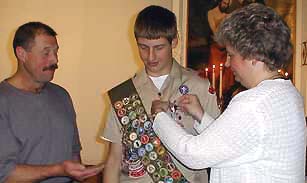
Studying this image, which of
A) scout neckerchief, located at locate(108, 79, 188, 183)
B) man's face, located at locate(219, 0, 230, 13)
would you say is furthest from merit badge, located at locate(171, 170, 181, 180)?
man's face, located at locate(219, 0, 230, 13)

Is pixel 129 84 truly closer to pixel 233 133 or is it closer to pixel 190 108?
pixel 190 108

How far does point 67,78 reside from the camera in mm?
3697

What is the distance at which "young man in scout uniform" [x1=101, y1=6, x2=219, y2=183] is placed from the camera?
167 cm

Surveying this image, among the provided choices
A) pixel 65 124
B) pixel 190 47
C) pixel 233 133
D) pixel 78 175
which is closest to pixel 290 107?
pixel 233 133

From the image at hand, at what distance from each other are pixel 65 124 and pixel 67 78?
167cm

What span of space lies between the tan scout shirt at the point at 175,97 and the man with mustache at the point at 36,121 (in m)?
0.17

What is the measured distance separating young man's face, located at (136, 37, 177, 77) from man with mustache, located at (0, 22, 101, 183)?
17.6 inches

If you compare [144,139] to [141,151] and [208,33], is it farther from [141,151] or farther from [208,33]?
[208,33]

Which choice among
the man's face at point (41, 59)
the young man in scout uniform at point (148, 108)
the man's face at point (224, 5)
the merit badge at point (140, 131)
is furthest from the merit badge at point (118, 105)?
the man's face at point (224, 5)

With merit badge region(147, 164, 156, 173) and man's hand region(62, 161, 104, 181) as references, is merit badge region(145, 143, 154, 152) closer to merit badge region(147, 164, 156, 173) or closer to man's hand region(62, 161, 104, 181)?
merit badge region(147, 164, 156, 173)

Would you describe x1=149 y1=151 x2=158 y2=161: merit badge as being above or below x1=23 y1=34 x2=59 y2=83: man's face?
below

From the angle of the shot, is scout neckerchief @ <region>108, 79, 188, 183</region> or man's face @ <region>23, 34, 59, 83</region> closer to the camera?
scout neckerchief @ <region>108, 79, 188, 183</region>

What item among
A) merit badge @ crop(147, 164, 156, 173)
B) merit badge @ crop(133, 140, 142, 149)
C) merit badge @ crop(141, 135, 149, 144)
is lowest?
merit badge @ crop(147, 164, 156, 173)

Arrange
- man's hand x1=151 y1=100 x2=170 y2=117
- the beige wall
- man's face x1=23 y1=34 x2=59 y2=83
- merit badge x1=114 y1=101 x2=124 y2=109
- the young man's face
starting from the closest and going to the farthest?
man's hand x1=151 y1=100 x2=170 y2=117 < the young man's face < merit badge x1=114 y1=101 x2=124 y2=109 < man's face x1=23 y1=34 x2=59 y2=83 < the beige wall
